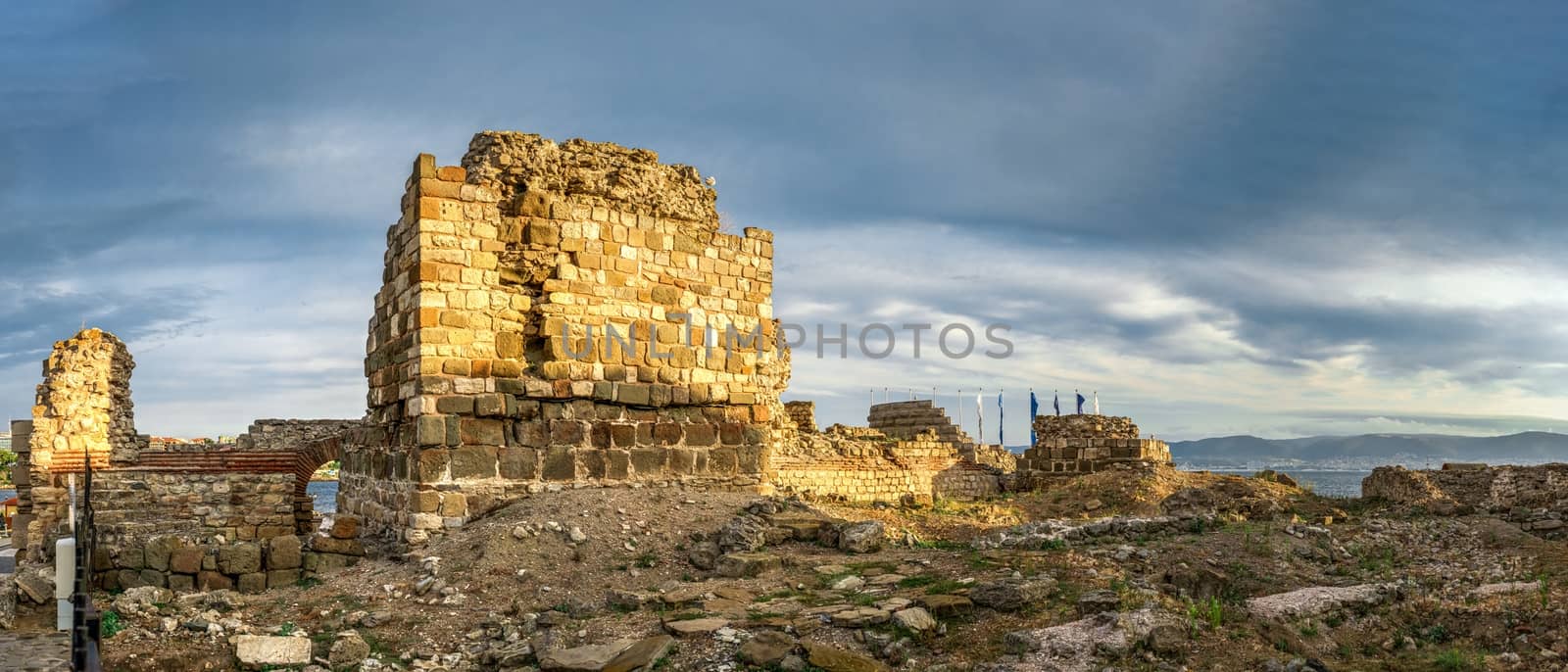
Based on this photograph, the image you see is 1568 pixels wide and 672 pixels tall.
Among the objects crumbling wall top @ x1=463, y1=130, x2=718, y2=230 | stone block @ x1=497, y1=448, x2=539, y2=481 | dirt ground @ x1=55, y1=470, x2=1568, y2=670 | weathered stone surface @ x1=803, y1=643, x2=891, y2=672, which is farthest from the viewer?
crumbling wall top @ x1=463, y1=130, x2=718, y2=230

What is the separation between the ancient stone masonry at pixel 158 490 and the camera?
8875mm

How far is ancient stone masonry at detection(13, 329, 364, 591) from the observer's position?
8875 millimetres

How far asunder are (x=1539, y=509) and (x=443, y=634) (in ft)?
42.3

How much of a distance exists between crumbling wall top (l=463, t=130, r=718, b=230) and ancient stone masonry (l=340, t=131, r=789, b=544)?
19mm

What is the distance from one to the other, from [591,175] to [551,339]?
2005mm

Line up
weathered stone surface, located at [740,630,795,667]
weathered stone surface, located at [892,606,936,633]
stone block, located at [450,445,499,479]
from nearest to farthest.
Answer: weathered stone surface, located at [740,630,795,667] < weathered stone surface, located at [892,606,936,633] < stone block, located at [450,445,499,479]

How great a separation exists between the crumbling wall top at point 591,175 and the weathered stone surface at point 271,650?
5.38 m

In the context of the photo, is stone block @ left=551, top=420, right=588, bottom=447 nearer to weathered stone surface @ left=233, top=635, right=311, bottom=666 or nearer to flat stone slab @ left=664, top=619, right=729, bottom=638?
weathered stone surface @ left=233, top=635, right=311, bottom=666

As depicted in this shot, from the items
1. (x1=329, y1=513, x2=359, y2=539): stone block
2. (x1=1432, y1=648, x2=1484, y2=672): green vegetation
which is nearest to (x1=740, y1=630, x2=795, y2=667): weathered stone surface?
(x1=1432, y1=648, x2=1484, y2=672): green vegetation

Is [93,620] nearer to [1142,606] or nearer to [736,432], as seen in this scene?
[1142,606]

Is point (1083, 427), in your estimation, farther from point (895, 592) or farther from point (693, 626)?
point (693, 626)

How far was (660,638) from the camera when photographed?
250 inches

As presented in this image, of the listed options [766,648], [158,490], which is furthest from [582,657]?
[158,490]

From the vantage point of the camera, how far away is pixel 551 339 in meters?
10.6
